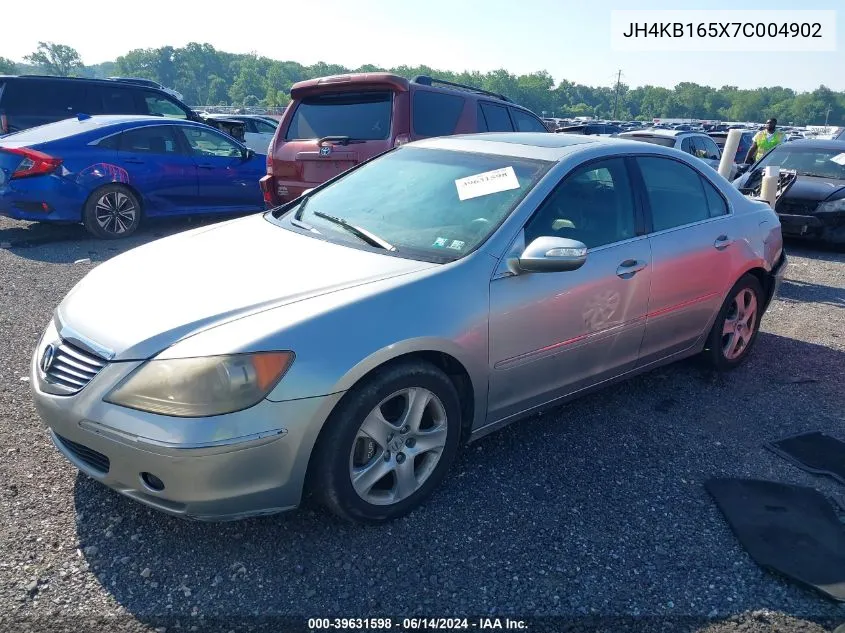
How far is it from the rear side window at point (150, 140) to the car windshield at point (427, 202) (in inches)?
208

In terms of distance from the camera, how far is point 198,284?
2.85 metres

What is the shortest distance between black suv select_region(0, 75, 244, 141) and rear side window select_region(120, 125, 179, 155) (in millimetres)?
2925

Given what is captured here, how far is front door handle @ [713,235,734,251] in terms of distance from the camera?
4.17 metres

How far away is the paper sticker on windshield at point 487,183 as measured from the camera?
3381 mm

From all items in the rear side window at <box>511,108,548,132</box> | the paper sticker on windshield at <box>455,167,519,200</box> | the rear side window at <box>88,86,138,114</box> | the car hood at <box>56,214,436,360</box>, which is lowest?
the car hood at <box>56,214,436,360</box>

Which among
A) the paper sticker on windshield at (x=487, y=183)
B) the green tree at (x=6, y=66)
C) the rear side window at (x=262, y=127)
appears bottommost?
the paper sticker on windshield at (x=487, y=183)

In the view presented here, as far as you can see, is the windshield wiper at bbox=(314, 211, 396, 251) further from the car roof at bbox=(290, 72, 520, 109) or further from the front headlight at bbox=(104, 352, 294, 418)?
the car roof at bbox=(290, 72, 520, 109)

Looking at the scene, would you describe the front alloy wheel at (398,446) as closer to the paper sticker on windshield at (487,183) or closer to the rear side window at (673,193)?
the paper sticker on windshield at (487,183)

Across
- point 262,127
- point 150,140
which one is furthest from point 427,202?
point 262,127

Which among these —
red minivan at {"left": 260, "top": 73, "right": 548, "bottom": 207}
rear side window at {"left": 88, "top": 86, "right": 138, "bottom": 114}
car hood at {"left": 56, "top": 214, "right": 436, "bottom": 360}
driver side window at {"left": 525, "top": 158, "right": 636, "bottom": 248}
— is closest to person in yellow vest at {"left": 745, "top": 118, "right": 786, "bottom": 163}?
red minivan at {"left": 260, "top": 73, "right": 548, "bottom": 207}

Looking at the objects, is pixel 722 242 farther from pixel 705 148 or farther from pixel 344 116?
pixel 705 148

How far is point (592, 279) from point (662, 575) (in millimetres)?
1429

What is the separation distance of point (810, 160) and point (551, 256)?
348 inches

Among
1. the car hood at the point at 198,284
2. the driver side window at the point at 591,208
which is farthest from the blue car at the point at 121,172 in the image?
the driver side window at the point at 591,208
